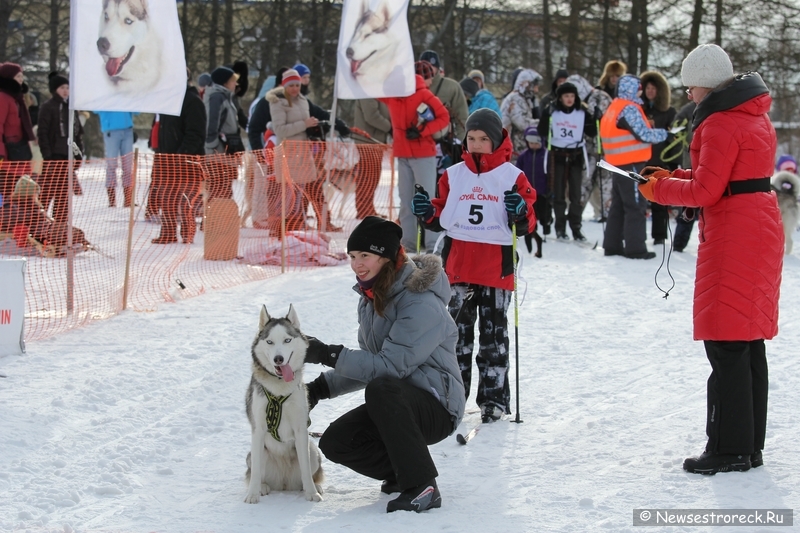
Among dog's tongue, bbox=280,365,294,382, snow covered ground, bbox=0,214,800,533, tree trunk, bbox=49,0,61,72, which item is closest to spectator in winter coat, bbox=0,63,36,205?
snow covered ground, bbox=0,214,800,533

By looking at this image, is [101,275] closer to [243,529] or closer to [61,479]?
[61,479]

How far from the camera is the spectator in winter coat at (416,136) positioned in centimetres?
980

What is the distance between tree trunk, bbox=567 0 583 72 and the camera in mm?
25375

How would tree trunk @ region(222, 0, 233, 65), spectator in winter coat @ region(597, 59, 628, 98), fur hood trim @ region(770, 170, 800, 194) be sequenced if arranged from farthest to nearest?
tree trunk @ region(222, 0, 233, 65) < spectator in winter coat @ region(597, 59, 628, 98) < fur hood trim @ region(770, 170, 800, 194)

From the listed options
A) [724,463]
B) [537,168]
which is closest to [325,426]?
[724,463]

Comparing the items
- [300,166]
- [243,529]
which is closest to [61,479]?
[243,529]

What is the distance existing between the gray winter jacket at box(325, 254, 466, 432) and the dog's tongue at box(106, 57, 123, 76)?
3.99 m

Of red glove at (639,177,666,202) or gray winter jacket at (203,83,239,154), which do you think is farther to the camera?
gray winter jacket at (203,83,239,154)

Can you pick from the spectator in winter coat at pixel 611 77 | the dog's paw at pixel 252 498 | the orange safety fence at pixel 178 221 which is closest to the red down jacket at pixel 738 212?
the dog's paw at pixel 252 498

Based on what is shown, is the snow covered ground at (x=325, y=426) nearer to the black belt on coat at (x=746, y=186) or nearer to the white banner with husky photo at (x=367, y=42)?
the black belt on coat at (x=746, y=186)

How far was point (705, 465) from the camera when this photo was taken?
436cm

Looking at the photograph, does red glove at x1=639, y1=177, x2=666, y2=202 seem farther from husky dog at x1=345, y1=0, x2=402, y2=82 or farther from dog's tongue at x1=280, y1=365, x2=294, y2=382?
husky dog at x1=345, y1=0, x2=402, y2=82

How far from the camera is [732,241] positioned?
4227 millimetres

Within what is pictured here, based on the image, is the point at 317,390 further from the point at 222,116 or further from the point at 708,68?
the point at 222,116
